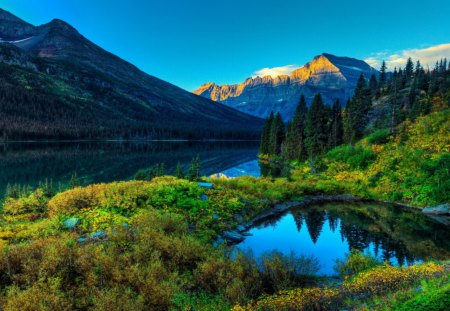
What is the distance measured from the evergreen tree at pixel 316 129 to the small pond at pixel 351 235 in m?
36.2

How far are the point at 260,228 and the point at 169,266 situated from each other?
13242mm

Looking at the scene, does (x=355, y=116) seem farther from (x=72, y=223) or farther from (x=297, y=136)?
(x=72, y=223)

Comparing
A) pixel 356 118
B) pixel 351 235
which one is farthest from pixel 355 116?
pixel 351 235

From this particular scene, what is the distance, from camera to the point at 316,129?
66.2 m

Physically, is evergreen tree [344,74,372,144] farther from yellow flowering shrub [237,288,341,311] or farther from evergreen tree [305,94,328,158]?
yellow flowering shrub [237,288,341,311]

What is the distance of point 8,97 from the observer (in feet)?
629

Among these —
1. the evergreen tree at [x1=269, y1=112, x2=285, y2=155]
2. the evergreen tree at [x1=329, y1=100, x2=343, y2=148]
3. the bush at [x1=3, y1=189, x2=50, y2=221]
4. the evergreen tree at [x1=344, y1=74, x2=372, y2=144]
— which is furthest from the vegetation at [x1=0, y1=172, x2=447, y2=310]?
the evergreen tree at [x1=269, y1=112, x2=285, y2=155]

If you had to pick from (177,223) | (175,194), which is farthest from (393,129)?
(177,223)

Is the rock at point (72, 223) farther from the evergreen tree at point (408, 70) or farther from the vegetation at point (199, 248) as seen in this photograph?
the evergreen tree at point (408, 70)

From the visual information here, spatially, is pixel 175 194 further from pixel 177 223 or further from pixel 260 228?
pixel 260 228

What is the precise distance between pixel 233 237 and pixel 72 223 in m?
10.5

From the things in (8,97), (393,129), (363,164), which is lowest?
(363,164)

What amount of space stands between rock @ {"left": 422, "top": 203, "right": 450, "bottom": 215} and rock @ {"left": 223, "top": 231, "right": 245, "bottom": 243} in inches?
803

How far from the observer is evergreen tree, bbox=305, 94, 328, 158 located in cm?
6538
